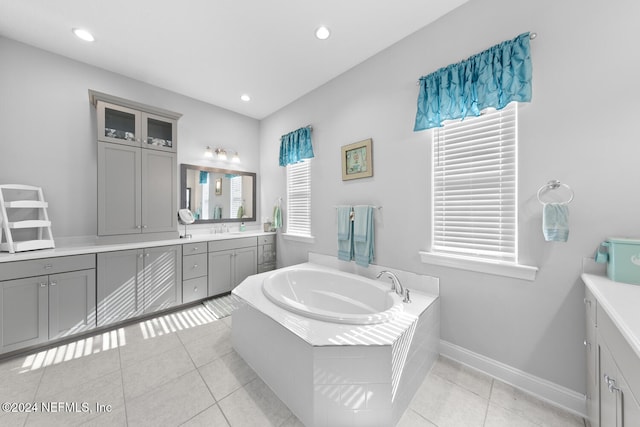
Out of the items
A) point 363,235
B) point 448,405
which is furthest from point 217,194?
point 448,405

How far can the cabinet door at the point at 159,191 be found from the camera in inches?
102

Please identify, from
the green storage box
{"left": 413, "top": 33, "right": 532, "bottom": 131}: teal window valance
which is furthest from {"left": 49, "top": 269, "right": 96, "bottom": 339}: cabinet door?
the green storage box

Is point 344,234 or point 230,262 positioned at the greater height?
point 344,234

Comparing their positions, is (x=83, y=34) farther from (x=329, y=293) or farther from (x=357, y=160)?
A: (x=329, y=293)

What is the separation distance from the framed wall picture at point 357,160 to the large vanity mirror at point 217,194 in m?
1.95

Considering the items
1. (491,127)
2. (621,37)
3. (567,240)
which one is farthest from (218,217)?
(621,37)

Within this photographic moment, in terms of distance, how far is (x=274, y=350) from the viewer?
1.49 meters

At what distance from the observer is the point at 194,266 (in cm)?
276

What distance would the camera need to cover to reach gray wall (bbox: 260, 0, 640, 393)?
1228mm

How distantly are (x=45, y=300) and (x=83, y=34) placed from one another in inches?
94.8

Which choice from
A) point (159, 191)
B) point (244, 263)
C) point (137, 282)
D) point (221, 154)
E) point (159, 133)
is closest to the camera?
point (137, 282)

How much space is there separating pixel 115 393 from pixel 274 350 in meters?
1.13

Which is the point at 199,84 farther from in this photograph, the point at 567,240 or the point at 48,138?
the point at 567,240

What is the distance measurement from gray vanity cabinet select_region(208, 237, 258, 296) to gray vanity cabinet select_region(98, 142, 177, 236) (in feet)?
2.08
